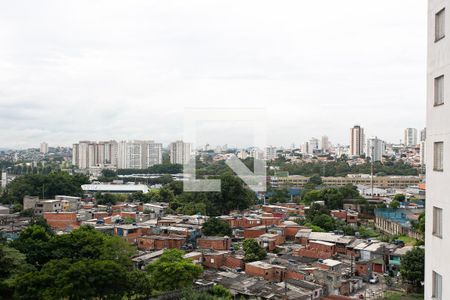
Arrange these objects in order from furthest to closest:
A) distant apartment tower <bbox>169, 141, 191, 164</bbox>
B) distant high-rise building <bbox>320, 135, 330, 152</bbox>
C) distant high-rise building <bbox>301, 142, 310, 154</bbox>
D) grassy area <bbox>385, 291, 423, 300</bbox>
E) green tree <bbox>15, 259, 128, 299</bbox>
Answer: distant high-rise building <bbox>320, 135, 330, 152</bbox> < distant high-rise building <bbox>301, 142, 310, 154</bbox> < distant apartment tower <bbox>169, 141, 191, 164</bbox> < grassy area <bbox>385, 291, 423, 300</bbox> < green tree <bbox>15, 259, 128, 299</bbox>

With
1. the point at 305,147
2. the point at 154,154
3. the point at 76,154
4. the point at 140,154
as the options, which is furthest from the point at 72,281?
the point at 305,147

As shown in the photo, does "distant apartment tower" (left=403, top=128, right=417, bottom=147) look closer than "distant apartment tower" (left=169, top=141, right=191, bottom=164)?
No

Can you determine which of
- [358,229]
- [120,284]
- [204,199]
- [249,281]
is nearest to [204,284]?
[249,281]

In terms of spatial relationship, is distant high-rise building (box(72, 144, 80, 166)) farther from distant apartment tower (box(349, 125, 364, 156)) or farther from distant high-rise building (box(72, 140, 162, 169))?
distant apartment tower (box(349, 125, 364, 156))

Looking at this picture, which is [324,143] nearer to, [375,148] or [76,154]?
[375,148]

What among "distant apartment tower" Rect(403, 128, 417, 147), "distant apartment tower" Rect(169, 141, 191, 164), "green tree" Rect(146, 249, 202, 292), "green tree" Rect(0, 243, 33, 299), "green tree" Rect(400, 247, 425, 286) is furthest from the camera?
"distant apartment tower" Rect(403, 128, 417, 147)
